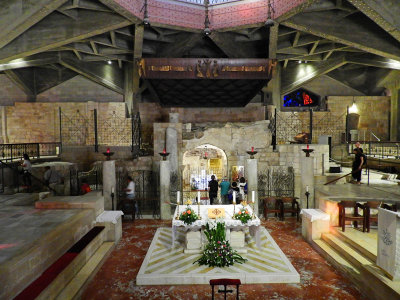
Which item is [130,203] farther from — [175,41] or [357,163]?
[175,41]

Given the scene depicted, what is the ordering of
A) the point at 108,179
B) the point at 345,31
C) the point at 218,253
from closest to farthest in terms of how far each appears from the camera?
the point at 218,253 → the point at 108,179 → the point at 345,31

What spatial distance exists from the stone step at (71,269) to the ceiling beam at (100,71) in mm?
13048

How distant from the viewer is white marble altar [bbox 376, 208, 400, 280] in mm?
4312

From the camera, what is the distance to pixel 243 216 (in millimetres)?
6754

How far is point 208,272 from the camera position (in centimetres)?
576

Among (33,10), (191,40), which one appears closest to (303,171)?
(191,40)

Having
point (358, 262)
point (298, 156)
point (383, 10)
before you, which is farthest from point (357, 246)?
point (383, 10)

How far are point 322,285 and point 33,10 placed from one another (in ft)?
40.6

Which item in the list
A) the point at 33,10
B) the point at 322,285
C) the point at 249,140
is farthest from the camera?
the point at 249,140

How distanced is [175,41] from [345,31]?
9047 millimetres

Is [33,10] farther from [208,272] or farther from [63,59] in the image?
[208,272]

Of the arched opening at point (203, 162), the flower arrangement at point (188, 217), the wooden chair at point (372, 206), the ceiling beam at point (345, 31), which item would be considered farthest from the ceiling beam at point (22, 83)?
the wooden chair at point (372, 206)

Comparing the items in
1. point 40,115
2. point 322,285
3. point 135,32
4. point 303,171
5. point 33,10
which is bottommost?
point 322,285

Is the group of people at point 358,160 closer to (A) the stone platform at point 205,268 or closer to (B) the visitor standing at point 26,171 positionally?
(A) the stone platform at point 205,268
